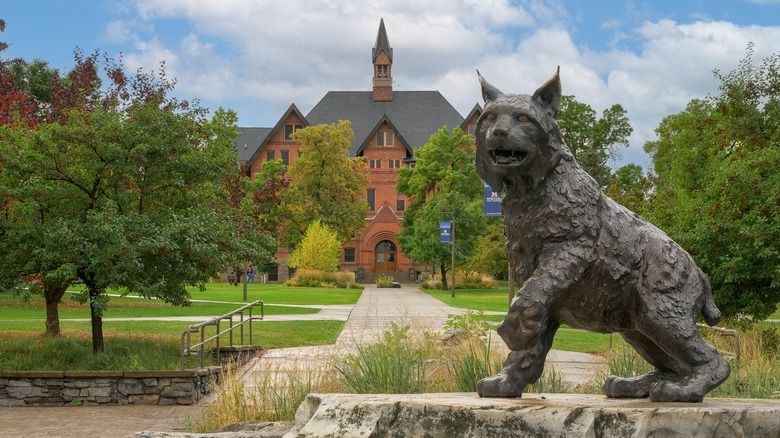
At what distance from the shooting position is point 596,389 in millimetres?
7832

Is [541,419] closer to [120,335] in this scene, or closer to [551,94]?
[551,94]

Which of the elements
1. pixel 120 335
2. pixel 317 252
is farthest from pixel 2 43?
pixel 120 335

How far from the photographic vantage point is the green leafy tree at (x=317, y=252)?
49594 mm

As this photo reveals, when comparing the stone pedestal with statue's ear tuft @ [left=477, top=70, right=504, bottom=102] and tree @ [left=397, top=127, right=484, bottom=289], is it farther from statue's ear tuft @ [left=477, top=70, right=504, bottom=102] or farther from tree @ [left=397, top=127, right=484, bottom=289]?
tree @ [left=397, top=127, right=484, bottom=289]

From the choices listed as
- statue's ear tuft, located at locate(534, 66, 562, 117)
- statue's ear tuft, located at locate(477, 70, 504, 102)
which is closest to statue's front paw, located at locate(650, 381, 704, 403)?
statue's ear tuft, located at locate(534, 66, 562, 117)

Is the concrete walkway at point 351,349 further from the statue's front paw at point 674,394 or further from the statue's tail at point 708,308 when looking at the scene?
the statue's front paw at point 674,394

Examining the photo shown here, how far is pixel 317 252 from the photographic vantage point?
49656mm

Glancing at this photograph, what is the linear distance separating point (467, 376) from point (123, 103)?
13061mm

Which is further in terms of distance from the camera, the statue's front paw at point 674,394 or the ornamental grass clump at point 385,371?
the ornamental grass clump at point 385,371

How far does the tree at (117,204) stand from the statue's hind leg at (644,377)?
808 cm

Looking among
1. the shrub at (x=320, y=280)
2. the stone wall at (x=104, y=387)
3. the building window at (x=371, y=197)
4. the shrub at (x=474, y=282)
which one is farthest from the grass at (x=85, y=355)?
the building window at (x=371, y=197)

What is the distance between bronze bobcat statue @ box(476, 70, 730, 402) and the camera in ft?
14.1

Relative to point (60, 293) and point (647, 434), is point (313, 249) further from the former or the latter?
point (647, 434)

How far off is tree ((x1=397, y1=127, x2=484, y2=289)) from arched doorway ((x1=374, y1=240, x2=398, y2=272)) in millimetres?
6141
